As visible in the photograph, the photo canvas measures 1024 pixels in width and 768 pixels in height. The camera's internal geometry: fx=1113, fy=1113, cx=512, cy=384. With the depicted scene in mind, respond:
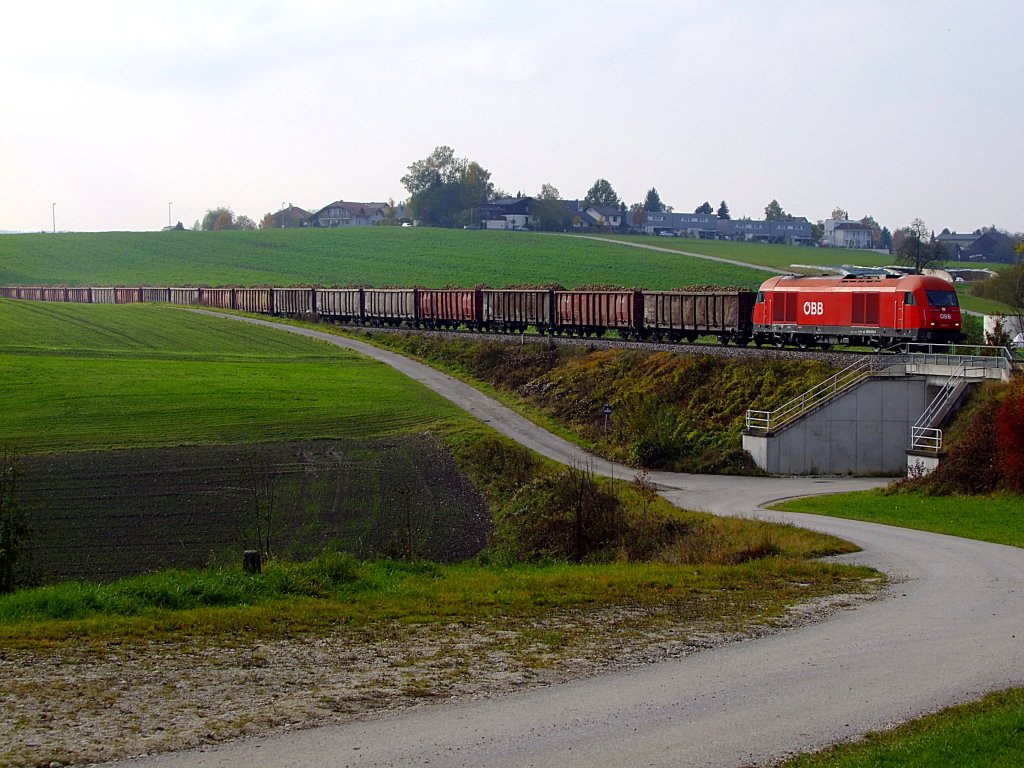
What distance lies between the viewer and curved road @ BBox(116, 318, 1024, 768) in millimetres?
9227

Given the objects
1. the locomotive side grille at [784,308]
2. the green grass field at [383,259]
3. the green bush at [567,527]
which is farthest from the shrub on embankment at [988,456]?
the green grass field at [383,259]

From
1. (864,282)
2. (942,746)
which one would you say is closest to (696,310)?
(864,282)

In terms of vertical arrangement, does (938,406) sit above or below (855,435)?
above

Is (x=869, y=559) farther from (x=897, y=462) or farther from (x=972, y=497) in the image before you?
(x=897, y=462)

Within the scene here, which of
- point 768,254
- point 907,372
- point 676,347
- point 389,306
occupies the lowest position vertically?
point 907,372

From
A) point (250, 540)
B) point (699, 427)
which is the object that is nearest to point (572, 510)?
point (250, 540)

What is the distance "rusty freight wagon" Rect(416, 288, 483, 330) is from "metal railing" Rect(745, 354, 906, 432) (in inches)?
1111

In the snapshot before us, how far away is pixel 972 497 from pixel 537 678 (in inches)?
812

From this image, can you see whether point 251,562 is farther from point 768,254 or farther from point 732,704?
point 768,254

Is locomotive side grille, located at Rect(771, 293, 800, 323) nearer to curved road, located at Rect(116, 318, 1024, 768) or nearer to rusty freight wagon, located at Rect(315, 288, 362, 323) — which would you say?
curved road, located at Rect(116, 318, 1024, 768)

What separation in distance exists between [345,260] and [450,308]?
68441 millimetres

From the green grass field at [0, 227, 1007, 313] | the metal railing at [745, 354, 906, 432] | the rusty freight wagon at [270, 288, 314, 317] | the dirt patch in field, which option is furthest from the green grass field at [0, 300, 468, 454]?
the green grass field at [0, 227, 1007, 313]

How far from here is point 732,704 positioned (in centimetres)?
1071

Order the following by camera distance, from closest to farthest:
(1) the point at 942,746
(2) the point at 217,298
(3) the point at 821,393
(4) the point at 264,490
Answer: (1) the point at 942,746 < (4) the point at 264,490 < (3) the point at 821,393 < (2) the point at 217,298
